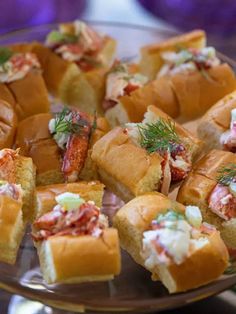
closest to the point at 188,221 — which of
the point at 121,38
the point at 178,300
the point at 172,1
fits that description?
the point at 178,300

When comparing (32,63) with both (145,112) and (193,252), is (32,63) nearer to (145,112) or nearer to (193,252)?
(145,112)

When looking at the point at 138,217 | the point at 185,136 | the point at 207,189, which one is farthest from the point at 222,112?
the point at 138,217

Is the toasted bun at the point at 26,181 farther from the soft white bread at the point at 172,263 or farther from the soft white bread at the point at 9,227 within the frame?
the soft white bread at the point at 172,263

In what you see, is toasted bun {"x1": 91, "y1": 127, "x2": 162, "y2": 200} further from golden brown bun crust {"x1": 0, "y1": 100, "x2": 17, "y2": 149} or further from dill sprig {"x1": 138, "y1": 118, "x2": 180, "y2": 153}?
golden brown bun crust {"x1": 0, "y1": 100, "x2": 17, "y2": 149}

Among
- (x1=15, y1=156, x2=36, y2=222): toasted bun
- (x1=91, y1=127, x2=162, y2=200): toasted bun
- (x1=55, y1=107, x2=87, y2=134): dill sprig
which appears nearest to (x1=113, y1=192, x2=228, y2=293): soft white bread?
(x1=91, y1=127, x2=162, y2=200): toasted bun

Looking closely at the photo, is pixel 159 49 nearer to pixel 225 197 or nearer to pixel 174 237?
pixel 225 197

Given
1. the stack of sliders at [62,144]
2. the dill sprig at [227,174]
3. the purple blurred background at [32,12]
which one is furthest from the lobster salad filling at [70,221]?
the purple blurred background at [32,12]
